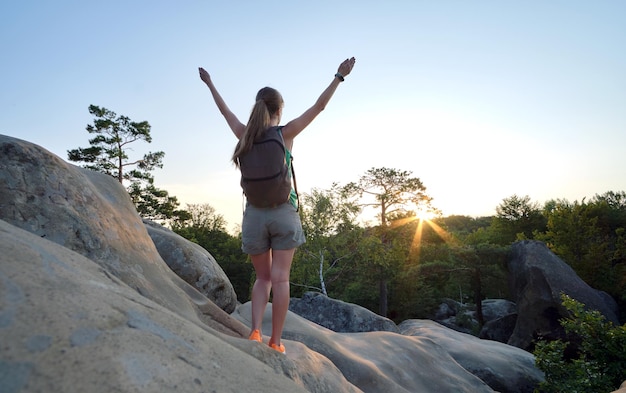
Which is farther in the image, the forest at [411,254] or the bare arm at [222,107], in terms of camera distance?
the forest at [411,254]

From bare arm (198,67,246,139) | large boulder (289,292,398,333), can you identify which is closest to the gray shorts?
bare arm (198,67,246,139)

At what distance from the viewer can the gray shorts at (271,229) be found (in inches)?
140

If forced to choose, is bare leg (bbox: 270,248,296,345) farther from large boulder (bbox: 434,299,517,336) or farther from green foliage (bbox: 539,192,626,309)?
green foliage (bbox: 539,192,626,309)

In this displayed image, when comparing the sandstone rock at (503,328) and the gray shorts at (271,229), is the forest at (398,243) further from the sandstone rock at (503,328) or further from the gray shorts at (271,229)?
the gray shorts at (271,229)

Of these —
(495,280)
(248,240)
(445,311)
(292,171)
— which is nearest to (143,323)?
(248,240)

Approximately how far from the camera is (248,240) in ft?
11.9

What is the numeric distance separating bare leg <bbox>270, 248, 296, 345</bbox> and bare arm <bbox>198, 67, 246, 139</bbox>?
1232 millimetres

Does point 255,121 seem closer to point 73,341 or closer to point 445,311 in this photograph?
point 73,341

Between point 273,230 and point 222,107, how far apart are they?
1406 mm

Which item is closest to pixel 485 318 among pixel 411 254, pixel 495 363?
pixel 411 254

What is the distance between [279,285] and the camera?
138 inches

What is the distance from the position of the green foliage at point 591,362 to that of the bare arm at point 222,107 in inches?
297

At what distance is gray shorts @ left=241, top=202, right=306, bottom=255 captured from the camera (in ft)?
11.6

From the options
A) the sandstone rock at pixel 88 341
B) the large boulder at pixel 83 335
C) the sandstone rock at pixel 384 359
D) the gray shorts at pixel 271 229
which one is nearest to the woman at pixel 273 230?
the gray shorts at pixel 271 229
